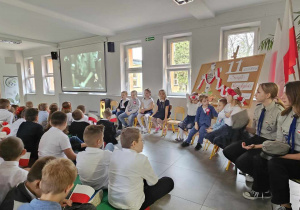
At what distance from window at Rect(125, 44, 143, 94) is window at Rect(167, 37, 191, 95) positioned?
42.8 inches

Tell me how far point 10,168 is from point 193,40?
4.64m

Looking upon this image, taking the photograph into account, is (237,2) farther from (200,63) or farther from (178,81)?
(178,81)

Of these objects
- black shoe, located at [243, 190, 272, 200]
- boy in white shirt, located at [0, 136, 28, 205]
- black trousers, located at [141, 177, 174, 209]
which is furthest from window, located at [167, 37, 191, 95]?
boy in white shirt, located at [0, 136, 28, 205]

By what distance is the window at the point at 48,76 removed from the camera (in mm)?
8641

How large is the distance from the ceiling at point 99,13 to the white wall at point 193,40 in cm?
20

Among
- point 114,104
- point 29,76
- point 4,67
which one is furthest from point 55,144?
point 4,67

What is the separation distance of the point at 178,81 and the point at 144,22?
76.7 inches

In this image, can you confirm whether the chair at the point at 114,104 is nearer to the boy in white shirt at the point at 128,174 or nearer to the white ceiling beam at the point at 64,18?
the white ceiling beam at the point at 64,18

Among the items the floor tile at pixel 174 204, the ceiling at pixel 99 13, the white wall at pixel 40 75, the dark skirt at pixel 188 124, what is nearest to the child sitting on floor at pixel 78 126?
the floor tile at pixel 174 204

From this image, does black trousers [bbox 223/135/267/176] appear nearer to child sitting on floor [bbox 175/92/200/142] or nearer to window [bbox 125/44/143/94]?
child sitting on floor [bbox 175/92/200/142]

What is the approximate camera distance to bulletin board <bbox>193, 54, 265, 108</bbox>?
3656mm

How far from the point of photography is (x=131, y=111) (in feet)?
16.8

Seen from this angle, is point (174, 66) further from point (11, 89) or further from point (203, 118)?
point (11, 89)

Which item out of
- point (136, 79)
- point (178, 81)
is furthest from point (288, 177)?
point (136, 79)
